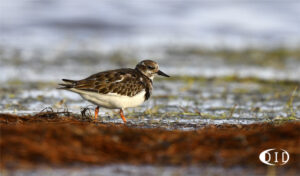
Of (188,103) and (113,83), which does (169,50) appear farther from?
(113,83)

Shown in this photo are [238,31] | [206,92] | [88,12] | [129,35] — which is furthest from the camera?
[88,12]

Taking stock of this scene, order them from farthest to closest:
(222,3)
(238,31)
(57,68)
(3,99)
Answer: (222,3) < (238,31) < (57,68) < (3,99)

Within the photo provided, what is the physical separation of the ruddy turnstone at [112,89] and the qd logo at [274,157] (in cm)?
271

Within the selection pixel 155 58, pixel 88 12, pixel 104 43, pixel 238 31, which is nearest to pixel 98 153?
pixel 155 58

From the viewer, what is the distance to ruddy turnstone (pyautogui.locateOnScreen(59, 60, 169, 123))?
7289mm

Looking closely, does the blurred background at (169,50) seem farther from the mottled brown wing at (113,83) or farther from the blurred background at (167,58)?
the mottled brown wing at (113,83)

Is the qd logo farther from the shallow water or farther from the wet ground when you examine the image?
the shallow water

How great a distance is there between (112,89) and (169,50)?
7688 millimetres

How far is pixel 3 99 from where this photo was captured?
9047 millimetres

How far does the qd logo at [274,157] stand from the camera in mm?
4750

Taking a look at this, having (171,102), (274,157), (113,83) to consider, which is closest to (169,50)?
(171,102)

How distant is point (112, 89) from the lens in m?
7.37

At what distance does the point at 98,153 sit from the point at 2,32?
12.9m

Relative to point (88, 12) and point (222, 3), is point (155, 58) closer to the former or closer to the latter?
point (88, 12)
